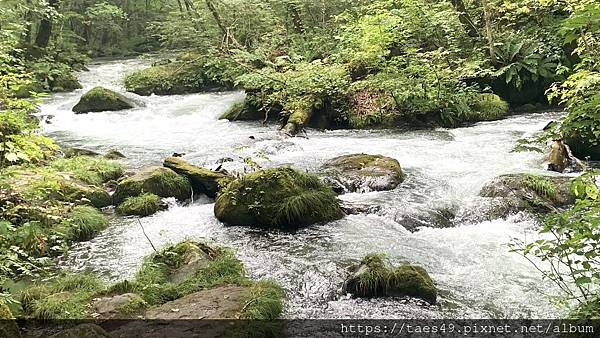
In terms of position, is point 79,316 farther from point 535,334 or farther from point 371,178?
point 371,178

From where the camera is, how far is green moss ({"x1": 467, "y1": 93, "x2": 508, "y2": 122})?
13.9 metres

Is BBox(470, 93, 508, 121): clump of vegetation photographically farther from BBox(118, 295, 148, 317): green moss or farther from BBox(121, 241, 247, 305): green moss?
BBox(118, 295, 148, 317): green moss

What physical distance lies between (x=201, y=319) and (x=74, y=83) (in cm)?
2010

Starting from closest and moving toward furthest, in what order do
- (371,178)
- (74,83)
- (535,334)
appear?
(535,334) → (371,178) → (74,83)

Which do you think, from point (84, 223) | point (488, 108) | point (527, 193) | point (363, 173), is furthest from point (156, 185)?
point (488, 108)

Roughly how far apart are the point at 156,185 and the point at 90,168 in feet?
6.31

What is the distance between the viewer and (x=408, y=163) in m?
10.3

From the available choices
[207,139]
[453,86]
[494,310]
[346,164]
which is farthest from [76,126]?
[494,310]

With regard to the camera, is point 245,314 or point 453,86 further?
point 453,86

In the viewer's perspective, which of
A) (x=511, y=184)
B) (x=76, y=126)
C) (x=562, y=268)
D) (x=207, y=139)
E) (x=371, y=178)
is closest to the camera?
(x=562, y=268)

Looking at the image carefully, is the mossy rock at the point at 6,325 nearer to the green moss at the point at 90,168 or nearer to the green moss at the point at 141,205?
the green moss at the point at 141,205

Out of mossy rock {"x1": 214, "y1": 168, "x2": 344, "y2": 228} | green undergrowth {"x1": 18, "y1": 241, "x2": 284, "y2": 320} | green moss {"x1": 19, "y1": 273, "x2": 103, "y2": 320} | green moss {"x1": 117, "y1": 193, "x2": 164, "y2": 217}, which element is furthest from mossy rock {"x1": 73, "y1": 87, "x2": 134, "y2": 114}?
green moss {"x1": 19, "y1": 273, "x2": 103, "y2": 320}

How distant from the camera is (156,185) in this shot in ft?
29.3

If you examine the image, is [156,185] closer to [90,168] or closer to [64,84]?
[90,168]
